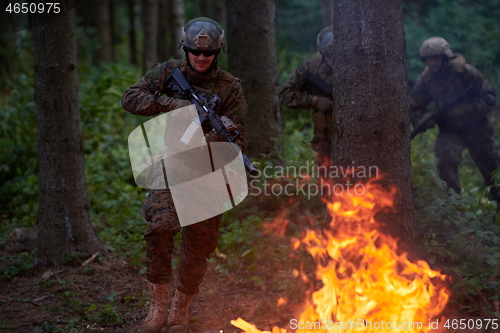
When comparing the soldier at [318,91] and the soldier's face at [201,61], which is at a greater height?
the soldier's face at [201,61]

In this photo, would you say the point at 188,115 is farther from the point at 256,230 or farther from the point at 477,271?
the point at 477,271

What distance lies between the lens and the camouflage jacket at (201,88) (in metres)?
3.79

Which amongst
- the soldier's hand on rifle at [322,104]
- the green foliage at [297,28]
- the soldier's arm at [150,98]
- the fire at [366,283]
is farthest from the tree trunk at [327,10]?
the fire at [366,283]

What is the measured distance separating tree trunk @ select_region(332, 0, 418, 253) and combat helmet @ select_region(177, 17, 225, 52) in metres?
0.98

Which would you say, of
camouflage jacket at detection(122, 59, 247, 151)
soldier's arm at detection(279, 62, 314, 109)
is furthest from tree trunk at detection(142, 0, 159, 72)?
Result: camouflage jacket at detection(122, 59, 247, 151)

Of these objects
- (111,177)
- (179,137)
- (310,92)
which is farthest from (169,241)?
(111,177)

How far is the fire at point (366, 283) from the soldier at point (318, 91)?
5.93ft

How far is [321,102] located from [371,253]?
2.26m

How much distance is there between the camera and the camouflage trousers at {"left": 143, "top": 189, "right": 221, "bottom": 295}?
3613 mm

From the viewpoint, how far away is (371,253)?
3.71 m

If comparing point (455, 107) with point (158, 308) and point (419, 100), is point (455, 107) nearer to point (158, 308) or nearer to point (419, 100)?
point (419, 100)

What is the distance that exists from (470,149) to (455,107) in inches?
23.7

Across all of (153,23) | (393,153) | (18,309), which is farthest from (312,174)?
(153,23)

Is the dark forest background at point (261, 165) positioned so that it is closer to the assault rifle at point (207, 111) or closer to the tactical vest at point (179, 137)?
the tactical vest at point (179, 137)
